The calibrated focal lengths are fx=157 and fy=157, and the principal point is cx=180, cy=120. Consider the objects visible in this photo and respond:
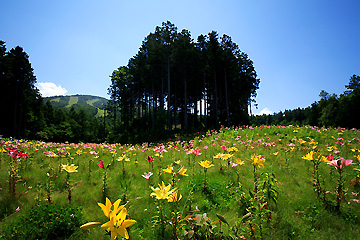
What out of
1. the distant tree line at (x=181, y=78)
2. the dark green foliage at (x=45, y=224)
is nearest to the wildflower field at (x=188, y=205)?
the dark green foliage at (x=45, y=224)

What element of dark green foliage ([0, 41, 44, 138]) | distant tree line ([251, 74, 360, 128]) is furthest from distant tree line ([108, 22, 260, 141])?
dark green foliage ([0, 41, 44, 138])

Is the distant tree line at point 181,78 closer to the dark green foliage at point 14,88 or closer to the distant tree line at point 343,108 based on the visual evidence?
the distant tree line at point 343,108

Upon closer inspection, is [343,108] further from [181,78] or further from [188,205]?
[188,205]

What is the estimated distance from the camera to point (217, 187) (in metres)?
2.88

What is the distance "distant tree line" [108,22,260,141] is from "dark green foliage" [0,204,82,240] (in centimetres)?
1599

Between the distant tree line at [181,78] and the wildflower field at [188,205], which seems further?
the distant tree line at [181,78]

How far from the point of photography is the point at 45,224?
6.33 ft

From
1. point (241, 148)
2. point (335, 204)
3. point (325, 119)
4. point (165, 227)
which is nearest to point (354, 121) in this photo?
point (325, 119)

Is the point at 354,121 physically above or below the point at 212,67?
below

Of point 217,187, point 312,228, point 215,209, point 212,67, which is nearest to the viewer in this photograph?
point 312,228

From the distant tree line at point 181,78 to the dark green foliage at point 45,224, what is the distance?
52.4 feet

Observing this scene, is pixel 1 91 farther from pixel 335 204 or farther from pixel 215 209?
pixel 335 204

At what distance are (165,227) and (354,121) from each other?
41168mm

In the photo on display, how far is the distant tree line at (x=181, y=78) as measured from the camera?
791 inches
